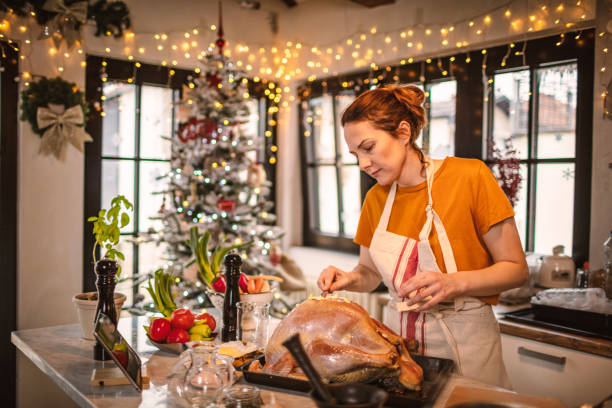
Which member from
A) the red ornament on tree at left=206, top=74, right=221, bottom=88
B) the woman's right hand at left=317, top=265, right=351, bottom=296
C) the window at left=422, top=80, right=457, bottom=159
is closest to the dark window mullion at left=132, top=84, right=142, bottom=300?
the red ornament on tree at left=206, top=74, right=221, bottom=88

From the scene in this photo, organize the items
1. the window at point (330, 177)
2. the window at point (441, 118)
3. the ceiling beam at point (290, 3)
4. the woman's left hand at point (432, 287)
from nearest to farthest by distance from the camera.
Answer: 1. the woman's left hand at point (432, 287)
2. the window at point (441, 118)
3. the window at point (330, 177)
4. the ceiling beam at point (290, 3)

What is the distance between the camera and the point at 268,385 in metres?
1.46

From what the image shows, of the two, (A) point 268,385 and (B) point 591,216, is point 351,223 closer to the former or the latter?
(B) point 591,216

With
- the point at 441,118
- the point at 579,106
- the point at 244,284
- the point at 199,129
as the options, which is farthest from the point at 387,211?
the point at 199,129

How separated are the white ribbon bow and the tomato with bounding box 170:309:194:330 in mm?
2197

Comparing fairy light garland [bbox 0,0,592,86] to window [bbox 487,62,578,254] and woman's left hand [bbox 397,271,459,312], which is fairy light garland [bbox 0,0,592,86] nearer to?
window [bbox 487,62,578,254]

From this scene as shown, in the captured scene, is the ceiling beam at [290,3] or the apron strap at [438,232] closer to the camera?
the apron strap at [438,232]

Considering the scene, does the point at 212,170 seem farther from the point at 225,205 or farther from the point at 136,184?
the point at 136,184

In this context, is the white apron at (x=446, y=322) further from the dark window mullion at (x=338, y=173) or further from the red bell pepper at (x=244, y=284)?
the dark window mullion at (x=338, y=173)

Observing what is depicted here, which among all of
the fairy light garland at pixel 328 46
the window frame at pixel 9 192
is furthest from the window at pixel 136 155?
the window frame at pixel 9 192

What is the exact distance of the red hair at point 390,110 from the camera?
5.78 feet

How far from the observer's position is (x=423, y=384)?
1401mm

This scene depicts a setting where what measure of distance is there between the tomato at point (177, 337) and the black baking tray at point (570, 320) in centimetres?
165

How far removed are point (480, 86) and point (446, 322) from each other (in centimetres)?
210
